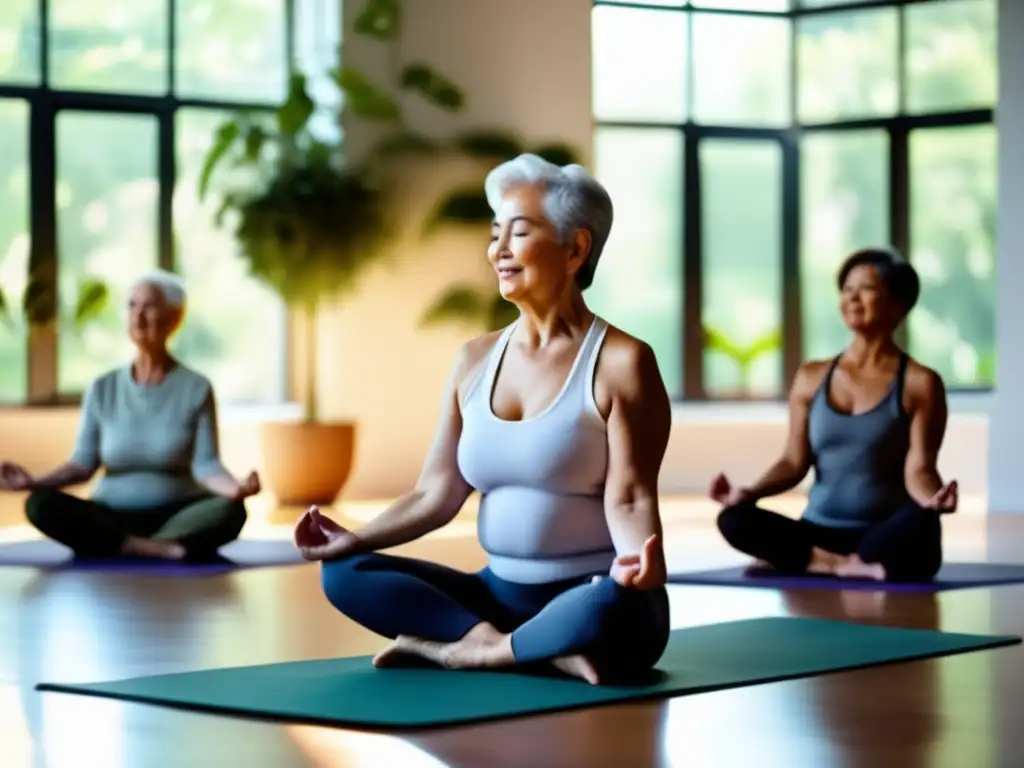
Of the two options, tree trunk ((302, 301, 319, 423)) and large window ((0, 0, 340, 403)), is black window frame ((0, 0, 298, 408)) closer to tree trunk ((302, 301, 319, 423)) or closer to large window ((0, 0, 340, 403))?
large window ((0, 0, 340, 403))

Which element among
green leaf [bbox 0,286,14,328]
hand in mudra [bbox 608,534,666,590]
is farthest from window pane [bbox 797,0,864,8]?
hand in mudra [bbox 608,534,666,590]

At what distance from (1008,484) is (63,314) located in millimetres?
4936

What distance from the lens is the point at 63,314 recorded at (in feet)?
34.0

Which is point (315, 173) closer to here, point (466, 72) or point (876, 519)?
point (466, 72)

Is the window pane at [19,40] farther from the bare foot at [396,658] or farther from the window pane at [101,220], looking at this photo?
the bare foot at [396,658]

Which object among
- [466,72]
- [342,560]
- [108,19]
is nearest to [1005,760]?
[342,560]

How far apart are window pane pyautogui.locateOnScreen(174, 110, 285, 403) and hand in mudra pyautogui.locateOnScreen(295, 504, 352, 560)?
23.1 feet

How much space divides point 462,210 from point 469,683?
6699mm

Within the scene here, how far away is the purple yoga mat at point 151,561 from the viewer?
231 inches

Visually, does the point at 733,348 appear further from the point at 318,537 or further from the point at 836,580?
the point at 318,537

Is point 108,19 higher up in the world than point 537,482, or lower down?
higher up

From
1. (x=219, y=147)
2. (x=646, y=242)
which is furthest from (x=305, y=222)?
(x=646, y=242)

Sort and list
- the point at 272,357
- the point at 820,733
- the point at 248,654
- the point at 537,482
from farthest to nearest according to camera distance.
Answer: the point at 272,357 < the point at 248,654 < the point at 537,482 < the point at 820,733

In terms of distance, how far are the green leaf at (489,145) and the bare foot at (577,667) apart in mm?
6706
